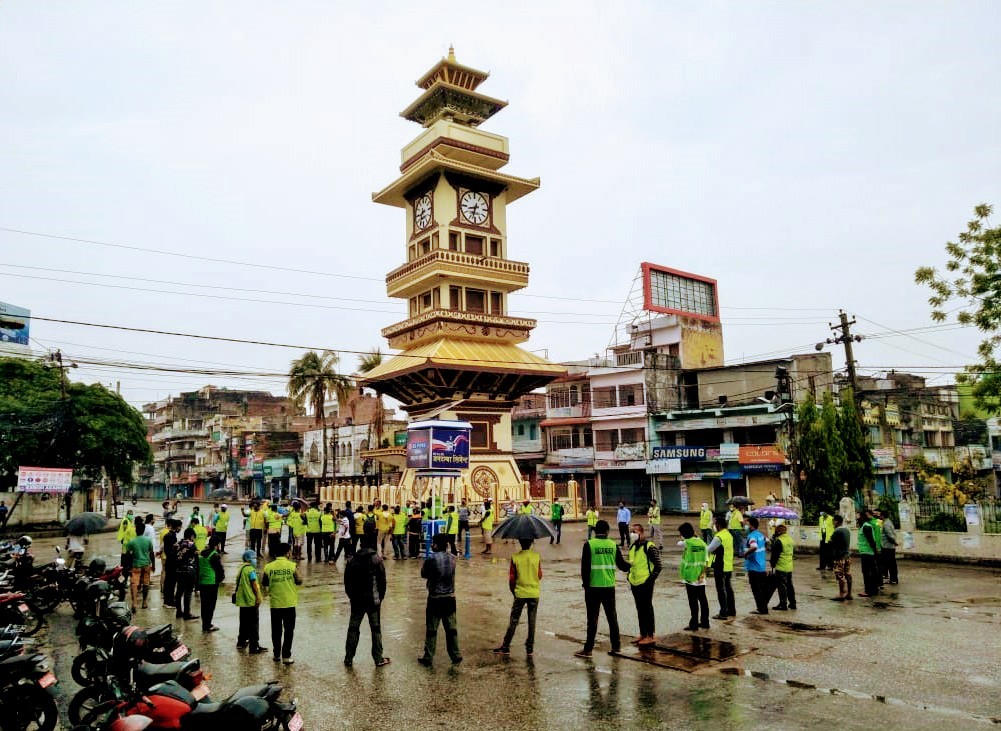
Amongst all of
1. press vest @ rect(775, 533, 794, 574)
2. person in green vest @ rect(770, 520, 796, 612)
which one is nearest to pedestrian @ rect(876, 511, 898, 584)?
person in green vest @ rect(770, 520, 796, 612)

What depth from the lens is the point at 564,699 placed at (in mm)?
7609

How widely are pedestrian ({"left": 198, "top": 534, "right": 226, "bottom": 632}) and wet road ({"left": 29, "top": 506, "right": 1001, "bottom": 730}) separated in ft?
1.08

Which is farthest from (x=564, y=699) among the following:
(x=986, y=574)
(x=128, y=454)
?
(x=128, y=454)

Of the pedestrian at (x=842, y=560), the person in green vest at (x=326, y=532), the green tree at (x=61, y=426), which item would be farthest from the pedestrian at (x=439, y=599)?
the green tree at (x=61, y=426)

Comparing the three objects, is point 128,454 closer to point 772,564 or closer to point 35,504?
point 35,504

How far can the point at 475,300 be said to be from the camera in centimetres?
4172

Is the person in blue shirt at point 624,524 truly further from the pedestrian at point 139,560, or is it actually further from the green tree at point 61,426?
the green tree at point 61,426

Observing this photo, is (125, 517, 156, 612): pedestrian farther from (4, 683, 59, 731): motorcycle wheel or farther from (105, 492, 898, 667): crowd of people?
(4, 683, 59, 731): motorcycle wheel

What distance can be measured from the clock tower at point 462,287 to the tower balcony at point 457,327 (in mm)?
63

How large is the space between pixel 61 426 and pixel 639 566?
3627 centimetres

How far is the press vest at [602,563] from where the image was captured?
943cm

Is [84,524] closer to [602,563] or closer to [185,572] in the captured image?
[185,572]

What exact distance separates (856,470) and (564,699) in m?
22.7

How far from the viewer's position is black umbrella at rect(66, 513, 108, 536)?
47.3 ft
